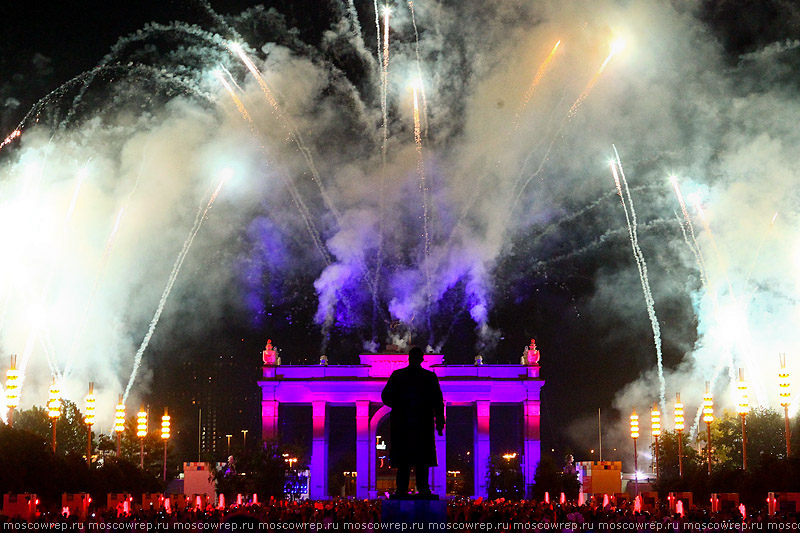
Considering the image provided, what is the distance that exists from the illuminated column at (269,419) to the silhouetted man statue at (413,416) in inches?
3003

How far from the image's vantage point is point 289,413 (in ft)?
357

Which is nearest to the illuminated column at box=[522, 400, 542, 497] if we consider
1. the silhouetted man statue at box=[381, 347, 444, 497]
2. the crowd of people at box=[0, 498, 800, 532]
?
the crowd of people at box=[0, 498, 800, 532]

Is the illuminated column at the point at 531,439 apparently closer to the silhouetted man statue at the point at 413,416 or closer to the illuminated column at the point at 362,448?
the illuminated column at the point at 362,448

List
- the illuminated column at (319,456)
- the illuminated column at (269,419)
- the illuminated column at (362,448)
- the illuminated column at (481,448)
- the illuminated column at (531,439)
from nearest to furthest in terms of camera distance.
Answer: the illuminated column at (481,448) → the illuminated column at (531,439) → the illuminated column at (362,448) → the illuminated column at (319,456) → the illuminated column at (269,419)

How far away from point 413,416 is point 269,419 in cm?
7767

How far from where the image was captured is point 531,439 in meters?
95.0

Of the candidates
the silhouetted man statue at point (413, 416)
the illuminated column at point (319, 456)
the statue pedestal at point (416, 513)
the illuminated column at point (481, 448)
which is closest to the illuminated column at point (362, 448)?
the illuminated column at point (319, 456)

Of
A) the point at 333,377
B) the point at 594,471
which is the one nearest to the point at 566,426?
the point at 333,377

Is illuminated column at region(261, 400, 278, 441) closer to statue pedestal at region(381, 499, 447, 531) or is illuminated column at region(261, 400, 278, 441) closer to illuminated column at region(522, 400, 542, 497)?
illuminated column at region(522, 400, 542, 497)

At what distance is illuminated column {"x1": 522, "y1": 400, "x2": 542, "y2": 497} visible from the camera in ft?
304

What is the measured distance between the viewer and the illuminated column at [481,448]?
91438mm

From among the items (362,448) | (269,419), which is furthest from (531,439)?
(269,419)

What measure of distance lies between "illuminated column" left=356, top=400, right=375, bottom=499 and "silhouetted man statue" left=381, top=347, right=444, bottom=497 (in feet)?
237

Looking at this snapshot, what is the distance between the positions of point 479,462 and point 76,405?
1412 inches
